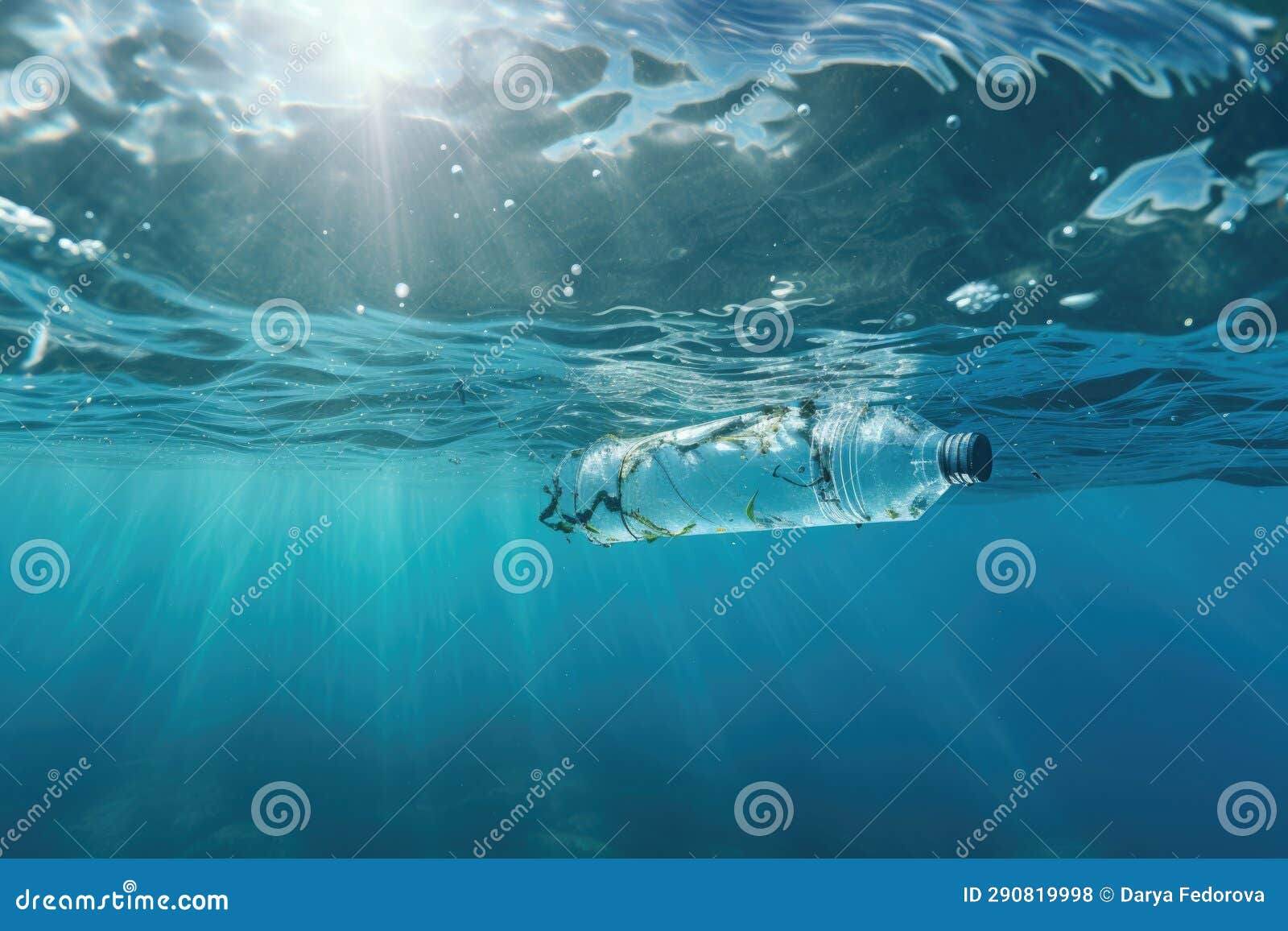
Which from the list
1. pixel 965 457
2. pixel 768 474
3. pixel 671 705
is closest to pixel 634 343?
pixel 768 474

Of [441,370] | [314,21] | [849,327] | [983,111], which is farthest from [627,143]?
[441,370]

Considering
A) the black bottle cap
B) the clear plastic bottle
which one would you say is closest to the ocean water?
the clear plastic bottle

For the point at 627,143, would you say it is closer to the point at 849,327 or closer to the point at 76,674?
the point at 849,327

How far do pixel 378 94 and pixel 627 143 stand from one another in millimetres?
2467

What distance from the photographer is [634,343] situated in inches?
456

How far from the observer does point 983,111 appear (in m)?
6.24

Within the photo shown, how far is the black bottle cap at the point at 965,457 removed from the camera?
3555 mm

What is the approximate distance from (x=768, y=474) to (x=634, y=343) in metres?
7.66

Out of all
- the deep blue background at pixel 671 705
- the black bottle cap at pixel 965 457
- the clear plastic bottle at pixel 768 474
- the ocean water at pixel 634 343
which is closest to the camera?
the black bottle cap at pixel 965 457

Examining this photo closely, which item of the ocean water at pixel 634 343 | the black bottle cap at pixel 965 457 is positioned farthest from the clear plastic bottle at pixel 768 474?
the ocean water at pixel 634 343

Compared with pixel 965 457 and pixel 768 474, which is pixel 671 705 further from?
pixel 965 457

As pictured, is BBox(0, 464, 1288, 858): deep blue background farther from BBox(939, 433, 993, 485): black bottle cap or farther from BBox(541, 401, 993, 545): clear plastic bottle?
BBox(939, 433, 993, 485): black bottle cap

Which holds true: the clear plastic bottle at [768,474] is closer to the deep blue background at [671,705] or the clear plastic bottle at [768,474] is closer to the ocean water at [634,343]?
the ocean water at [634,343]

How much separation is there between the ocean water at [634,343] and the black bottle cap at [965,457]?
10.7ft
